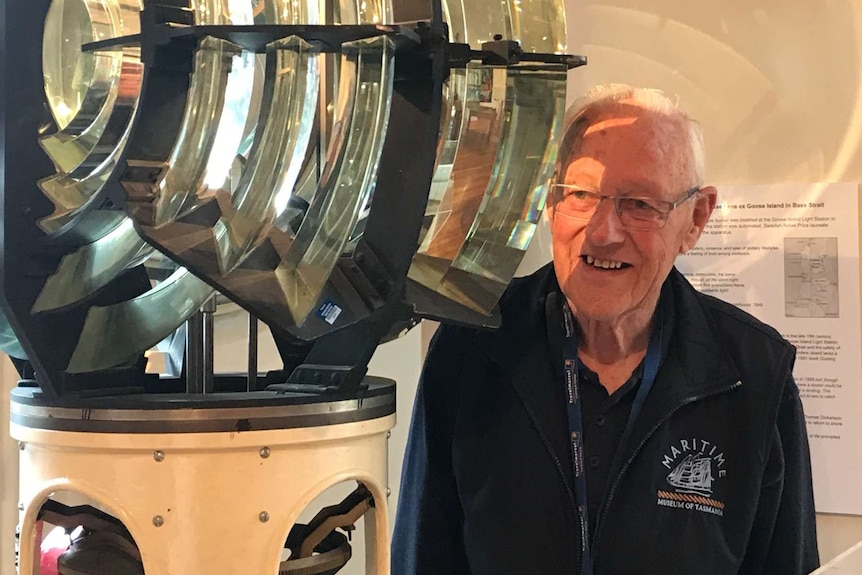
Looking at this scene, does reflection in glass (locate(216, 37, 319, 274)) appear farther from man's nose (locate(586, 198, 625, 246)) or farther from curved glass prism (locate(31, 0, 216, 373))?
man's nose (locate(586, 198, 625, 246))

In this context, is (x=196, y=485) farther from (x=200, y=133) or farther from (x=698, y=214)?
(x=698, y=214)

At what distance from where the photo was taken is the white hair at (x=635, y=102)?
1236 millimetres

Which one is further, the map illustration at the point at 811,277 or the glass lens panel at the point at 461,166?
the map illustration at the point at 811,277

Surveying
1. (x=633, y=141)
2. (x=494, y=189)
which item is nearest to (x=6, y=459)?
(x=494, y=189)

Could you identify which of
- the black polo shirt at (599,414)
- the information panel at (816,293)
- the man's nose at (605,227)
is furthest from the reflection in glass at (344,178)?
the information panel at (816,293)

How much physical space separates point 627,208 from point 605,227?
6cm

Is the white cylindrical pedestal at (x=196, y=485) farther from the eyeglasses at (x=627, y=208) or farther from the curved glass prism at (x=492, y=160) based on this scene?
the eyeglasses at (x=627, y=208)

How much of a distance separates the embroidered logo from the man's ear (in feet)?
0.90

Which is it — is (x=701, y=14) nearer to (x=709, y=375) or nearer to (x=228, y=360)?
(x=709, y=375)

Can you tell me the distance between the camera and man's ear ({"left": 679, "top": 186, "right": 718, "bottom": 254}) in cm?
126

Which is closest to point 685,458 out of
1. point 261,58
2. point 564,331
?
point 564,331

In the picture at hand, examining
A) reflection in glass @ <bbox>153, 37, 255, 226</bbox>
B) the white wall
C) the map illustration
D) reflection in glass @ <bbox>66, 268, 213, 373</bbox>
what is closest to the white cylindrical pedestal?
reflection in glass @ <bbox>66, 268, 213, 373</bbox>

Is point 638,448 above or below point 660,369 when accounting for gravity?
below

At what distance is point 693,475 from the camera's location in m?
1.21
